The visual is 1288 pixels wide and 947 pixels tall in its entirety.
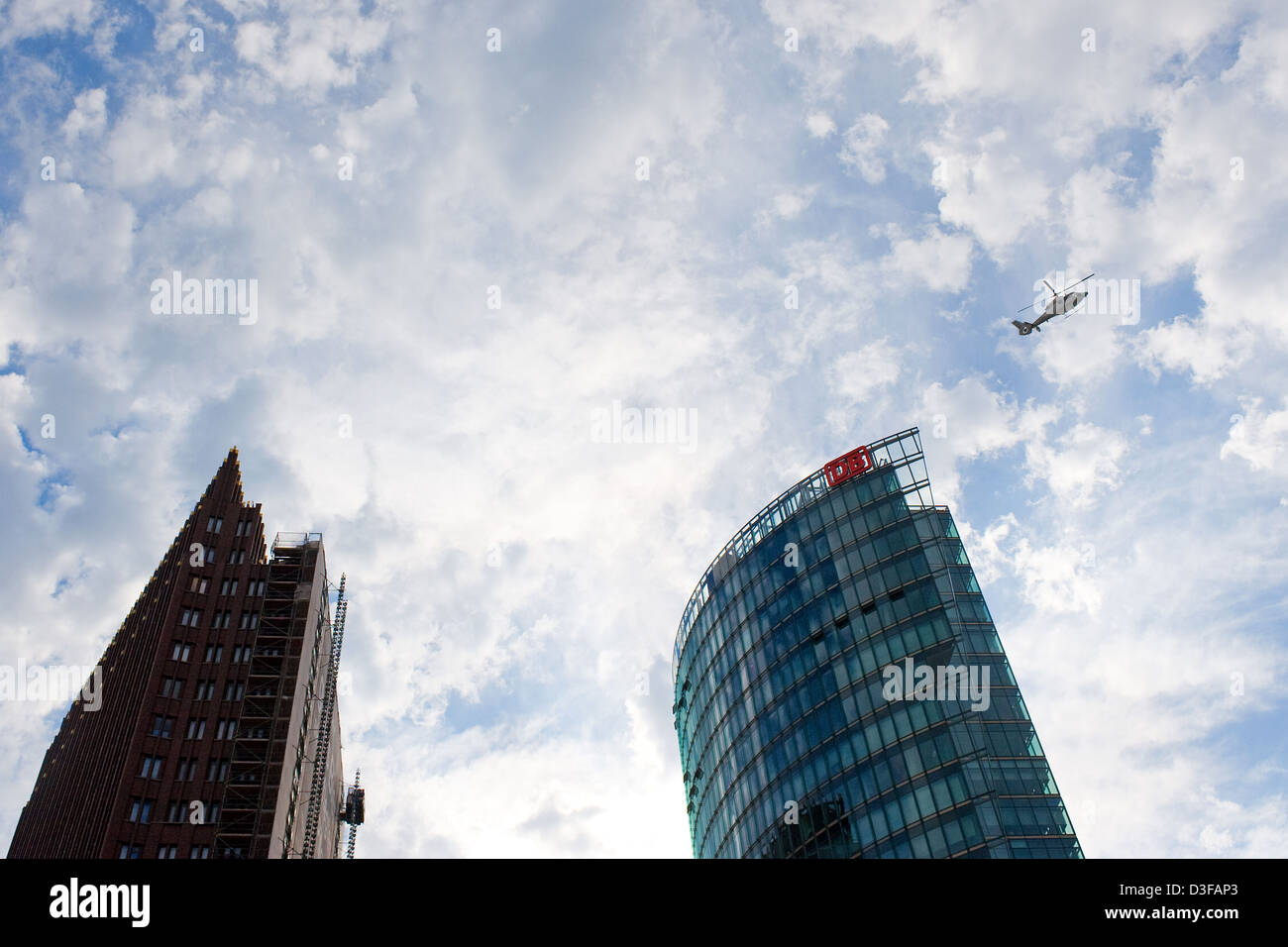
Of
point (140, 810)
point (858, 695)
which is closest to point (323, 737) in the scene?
point (140, 810)

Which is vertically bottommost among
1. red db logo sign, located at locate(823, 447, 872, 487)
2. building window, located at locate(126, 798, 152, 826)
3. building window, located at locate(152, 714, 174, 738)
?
building window, located at locate(126, 798, 152, 826)

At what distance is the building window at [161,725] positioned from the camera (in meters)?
83.8

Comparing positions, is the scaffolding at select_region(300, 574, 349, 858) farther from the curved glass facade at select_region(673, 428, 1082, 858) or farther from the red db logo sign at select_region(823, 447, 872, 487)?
the red db logo sign at select_region(823, 447, 872, 487)

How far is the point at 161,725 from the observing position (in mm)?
84438

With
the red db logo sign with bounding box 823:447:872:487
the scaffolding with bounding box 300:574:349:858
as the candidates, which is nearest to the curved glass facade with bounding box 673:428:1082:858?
the red db logo sign with bounding box 823:447:872:487

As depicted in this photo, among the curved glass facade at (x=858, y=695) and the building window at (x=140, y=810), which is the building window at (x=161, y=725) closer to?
the building window at (x=140, y=810)

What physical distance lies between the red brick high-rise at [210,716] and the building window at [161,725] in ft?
0.28

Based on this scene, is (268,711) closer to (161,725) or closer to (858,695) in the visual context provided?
(161,725)

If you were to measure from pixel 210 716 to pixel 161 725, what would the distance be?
3.86 meters

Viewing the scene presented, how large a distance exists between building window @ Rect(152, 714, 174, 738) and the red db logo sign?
63.0 meters

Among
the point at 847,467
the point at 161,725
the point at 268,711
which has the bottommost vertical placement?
the point at 161,725

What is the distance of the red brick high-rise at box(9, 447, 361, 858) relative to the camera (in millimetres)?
79375

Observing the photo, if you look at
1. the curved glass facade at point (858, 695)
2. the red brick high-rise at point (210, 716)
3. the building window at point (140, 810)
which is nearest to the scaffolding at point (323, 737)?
the red brick high-rise at point (210, 716)
